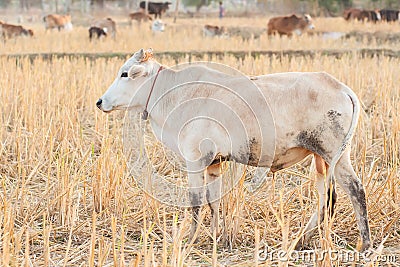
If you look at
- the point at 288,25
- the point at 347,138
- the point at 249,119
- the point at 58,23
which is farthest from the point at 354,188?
the point at 58,23

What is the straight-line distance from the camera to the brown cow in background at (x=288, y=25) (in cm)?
2019

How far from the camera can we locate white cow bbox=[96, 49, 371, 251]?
135 inches

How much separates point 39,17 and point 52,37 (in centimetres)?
1548

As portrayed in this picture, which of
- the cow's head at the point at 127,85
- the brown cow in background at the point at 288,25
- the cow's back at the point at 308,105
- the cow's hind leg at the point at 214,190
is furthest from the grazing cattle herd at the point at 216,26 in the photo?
the cow's back at the point at 308,105

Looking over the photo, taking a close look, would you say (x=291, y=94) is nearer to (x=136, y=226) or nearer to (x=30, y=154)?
(x=136, y=226)

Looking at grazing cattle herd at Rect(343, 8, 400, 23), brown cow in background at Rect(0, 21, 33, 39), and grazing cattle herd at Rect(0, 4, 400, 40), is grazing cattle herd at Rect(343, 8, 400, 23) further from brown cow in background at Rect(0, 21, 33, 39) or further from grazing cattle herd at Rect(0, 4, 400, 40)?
brown cow in background at Rect(0, 21, 33, 39)

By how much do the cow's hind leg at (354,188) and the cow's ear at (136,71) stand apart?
1273 mm

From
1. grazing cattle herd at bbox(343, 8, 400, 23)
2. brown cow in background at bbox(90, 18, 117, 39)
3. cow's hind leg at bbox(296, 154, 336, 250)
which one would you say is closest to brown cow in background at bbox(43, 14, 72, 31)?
brown cow in background at bbox(90, 18, 117, 39)

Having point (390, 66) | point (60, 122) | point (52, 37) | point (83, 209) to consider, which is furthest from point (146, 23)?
point (83, 209)

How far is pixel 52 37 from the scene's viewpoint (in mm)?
17188

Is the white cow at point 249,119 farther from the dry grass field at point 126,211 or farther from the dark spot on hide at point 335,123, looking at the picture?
the dry grass field at point 126,211

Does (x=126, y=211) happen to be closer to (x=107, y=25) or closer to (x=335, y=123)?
(x=335, y=123)

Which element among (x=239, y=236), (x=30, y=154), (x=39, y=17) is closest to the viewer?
(x=239, y=236)

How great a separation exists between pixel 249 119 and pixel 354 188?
67 cm
